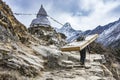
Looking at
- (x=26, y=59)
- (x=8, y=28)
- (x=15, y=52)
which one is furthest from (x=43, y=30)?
(x=26, y=59)

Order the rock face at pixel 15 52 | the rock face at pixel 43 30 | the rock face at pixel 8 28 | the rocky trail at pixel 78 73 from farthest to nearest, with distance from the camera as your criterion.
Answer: the rock face at pixel 43 30, the rock face at pixel 8 28, the rocky trail at pixel 78 73, the rock face at pixel 15 52

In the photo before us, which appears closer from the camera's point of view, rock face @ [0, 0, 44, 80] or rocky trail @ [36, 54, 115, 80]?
rock face @ [0, 0, 44, 80]

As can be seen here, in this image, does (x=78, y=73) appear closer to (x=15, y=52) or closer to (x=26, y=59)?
(x=26, y=59)

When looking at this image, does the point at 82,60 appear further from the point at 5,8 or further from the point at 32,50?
the point at 5,8

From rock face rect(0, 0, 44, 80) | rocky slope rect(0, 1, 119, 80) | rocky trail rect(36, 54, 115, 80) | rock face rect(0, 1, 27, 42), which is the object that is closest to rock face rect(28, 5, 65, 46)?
rocky slope rect(0, 1, 119, 80)

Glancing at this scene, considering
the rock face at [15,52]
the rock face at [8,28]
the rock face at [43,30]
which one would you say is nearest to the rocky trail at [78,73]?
the rock face at [15,52]

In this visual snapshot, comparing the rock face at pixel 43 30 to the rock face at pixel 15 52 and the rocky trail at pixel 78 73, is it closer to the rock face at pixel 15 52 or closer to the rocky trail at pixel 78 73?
the rock face at pixel 15 52

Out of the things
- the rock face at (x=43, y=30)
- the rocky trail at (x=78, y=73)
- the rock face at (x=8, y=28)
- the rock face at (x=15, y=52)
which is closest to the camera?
the rock face at (x=15, y=52)

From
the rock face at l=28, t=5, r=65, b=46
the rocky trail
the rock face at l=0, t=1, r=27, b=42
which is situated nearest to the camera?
the rocky trail

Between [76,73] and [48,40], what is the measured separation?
855 centimetres

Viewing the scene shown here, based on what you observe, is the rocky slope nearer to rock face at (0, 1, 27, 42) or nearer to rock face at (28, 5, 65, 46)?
rock face at (0, 1, 27, 42)

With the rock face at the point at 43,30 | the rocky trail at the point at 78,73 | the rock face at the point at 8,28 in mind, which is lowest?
the rocky trail at the point at 78,73

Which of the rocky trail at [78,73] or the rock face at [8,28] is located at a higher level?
the rock face at [8,28]

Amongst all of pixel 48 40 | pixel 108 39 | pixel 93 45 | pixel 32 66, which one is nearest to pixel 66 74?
pixel 32 66
